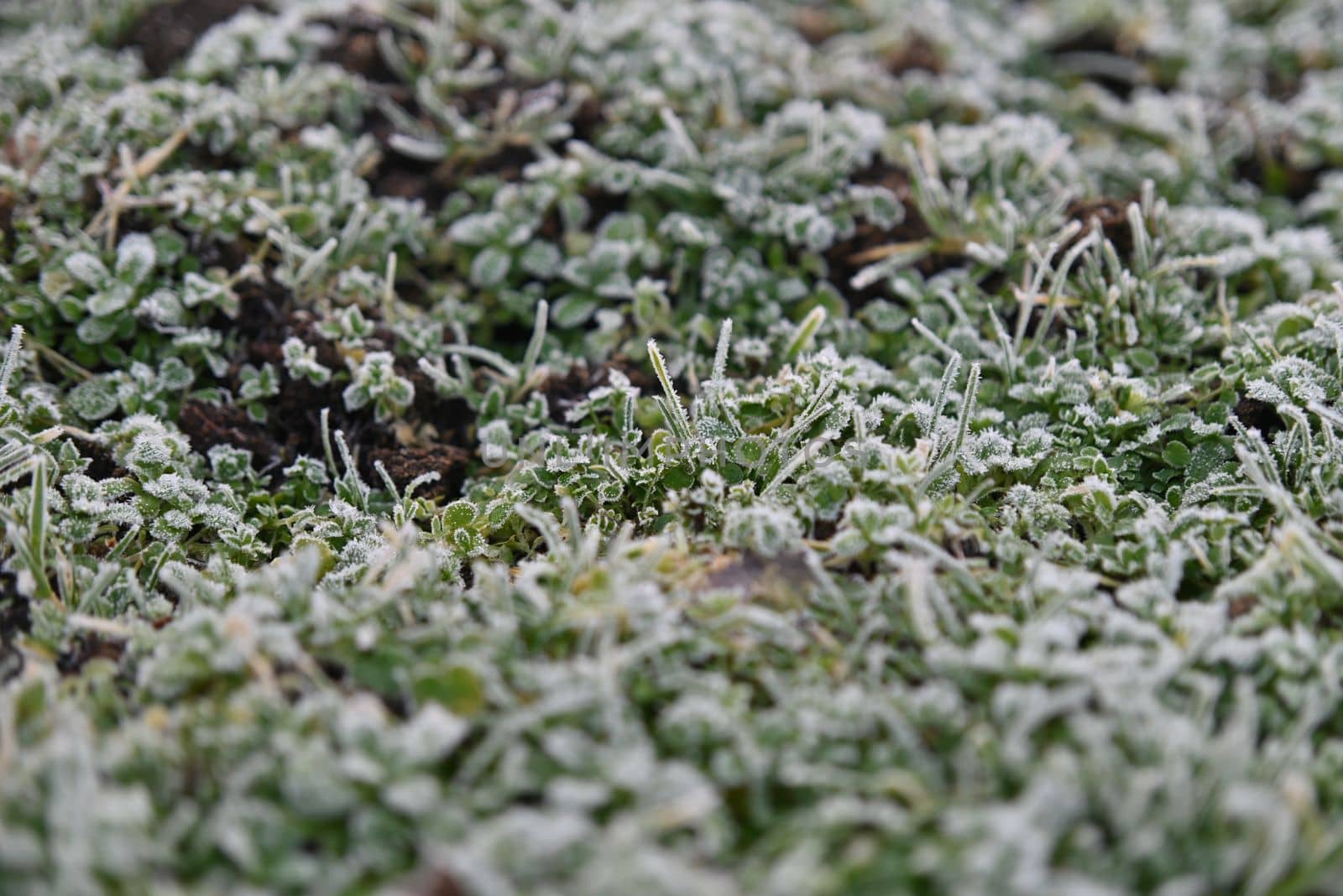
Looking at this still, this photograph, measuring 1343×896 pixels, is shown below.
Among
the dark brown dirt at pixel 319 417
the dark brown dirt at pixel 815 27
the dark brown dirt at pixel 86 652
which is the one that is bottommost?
the dark brown dirt at pixel 86 652

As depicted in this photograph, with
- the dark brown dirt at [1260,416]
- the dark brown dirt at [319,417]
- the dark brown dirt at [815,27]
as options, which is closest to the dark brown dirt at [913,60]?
the dark brown dirt at [815,27]

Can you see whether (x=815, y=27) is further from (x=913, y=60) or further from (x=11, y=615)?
(x=11, y=615)

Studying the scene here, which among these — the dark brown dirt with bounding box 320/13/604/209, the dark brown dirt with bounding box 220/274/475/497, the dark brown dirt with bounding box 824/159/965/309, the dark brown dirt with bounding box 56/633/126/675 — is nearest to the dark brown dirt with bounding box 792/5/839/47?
the dark brown dirt with bounding box 320/13/604/209

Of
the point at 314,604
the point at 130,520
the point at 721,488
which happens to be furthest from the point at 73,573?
the point at 721,488

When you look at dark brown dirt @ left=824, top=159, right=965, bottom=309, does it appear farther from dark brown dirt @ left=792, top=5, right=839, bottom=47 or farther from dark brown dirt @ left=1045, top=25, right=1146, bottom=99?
dark brown dirt @ left=1045, top=25, right=1146, bottom=99

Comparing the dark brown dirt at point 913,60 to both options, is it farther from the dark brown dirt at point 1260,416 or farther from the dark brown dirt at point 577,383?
the dark brown dirt at point 1260,416

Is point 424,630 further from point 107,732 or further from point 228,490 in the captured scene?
point 228,490
